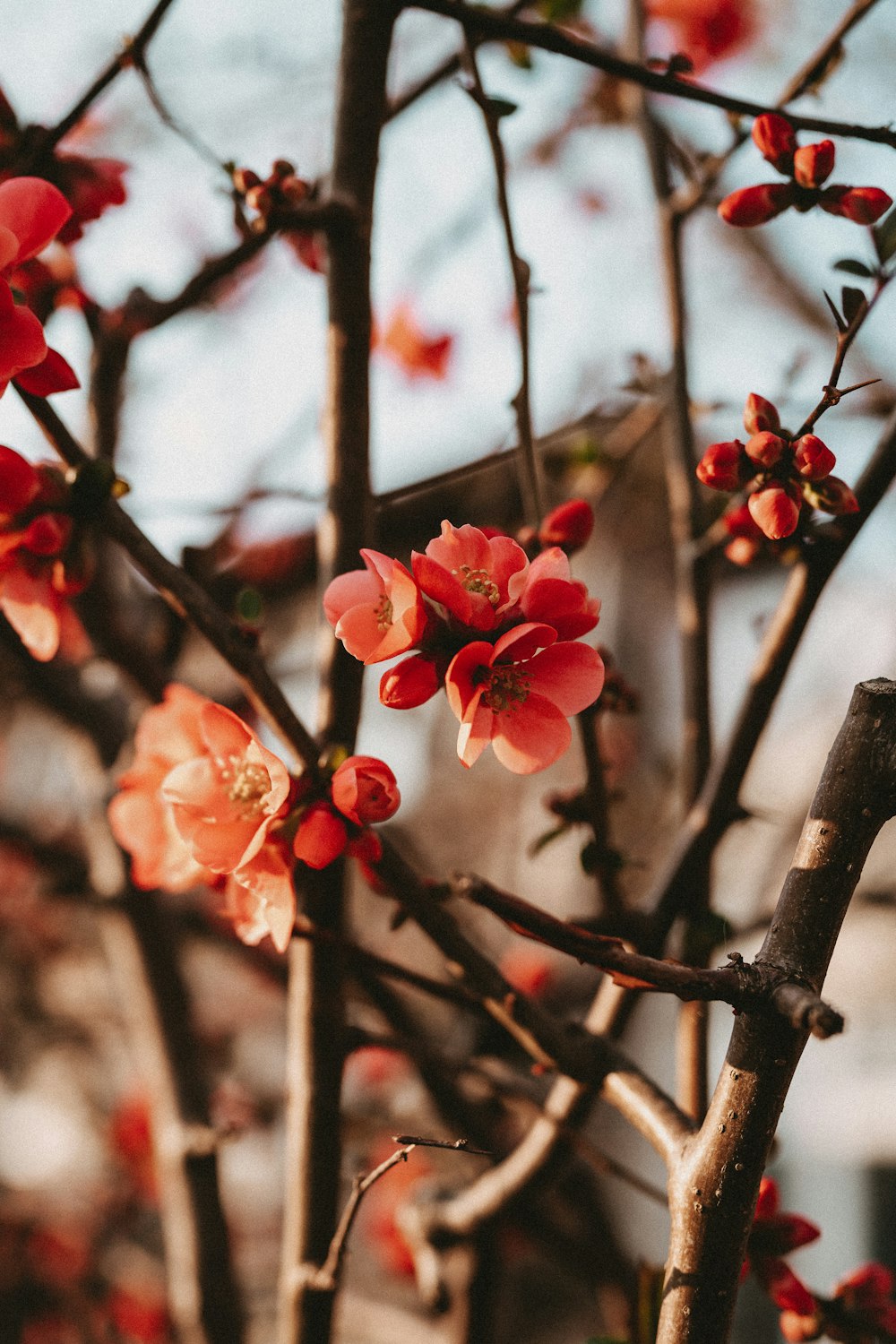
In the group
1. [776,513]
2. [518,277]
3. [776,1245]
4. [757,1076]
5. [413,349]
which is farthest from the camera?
[413,349]

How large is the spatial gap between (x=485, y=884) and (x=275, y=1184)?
369 centimetres

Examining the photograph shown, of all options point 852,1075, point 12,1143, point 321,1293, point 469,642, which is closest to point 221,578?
point 469,642

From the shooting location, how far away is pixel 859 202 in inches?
29.7

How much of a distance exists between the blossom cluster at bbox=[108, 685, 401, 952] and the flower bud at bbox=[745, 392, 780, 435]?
0.34 metres

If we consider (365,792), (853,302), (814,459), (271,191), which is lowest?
(365,792)

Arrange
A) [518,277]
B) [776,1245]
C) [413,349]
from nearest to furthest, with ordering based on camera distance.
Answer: [776,1245]
[518,277]
[413,349]

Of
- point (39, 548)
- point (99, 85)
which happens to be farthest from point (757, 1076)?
point (99, 85)

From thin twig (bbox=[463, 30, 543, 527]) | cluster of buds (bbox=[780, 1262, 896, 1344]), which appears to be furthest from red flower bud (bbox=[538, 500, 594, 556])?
cluster of buds (bbox=[780, 1262, 896, 1344])

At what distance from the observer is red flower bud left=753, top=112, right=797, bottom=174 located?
2.54ft

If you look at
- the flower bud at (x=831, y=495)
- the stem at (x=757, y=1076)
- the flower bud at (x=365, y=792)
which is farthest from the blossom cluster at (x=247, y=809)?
the flower bud at (x=831, y=495)

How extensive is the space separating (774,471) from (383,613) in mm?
286

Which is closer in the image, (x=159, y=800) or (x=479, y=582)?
(x=479, y=582)

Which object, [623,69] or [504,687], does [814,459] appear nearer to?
[504,687]

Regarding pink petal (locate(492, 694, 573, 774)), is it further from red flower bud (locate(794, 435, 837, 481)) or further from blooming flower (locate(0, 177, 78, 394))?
blooming flower (locate(0, 177, 78, 394))
